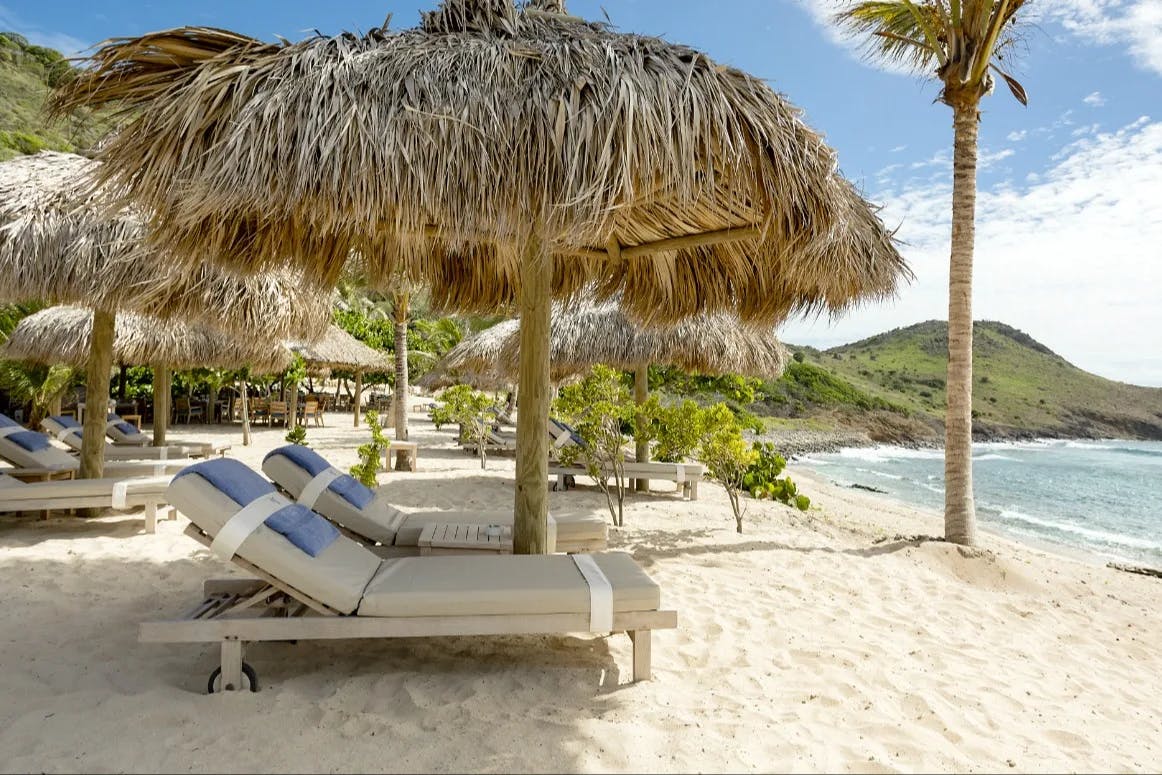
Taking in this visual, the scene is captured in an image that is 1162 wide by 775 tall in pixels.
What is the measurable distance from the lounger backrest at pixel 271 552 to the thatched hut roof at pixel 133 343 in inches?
267

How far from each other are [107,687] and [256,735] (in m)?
0.82

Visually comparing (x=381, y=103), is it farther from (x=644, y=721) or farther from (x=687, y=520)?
(x=687, y=520)

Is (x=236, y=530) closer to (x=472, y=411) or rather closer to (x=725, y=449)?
(x=725, y=449)

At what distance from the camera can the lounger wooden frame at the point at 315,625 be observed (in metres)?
2.37

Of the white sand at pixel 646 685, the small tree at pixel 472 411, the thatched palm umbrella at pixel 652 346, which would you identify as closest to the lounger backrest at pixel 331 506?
the white sand at pixel 646 685

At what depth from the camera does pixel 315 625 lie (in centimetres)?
237

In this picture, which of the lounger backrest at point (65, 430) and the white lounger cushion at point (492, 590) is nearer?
the white lounger cushion at point (492, 590)

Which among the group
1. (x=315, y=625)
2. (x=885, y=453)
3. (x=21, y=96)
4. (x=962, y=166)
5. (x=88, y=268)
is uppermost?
(x=21, y=96)

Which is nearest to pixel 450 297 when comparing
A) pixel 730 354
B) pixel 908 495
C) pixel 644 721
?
pixel 644 721

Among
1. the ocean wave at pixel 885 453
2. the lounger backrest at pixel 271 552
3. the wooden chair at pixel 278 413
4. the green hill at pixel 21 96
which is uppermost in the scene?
the green hill at pixel 21 96

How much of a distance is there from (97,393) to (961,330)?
A: 7499 mm

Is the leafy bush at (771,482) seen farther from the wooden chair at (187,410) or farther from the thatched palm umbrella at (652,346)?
the wooden chair at (187,410)

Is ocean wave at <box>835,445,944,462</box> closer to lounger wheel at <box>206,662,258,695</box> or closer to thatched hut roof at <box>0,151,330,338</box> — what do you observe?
thatched hut roof at <box>0,151,330,338</box>

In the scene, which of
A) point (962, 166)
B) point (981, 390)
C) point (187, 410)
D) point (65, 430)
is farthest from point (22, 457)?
point (981, 390)
